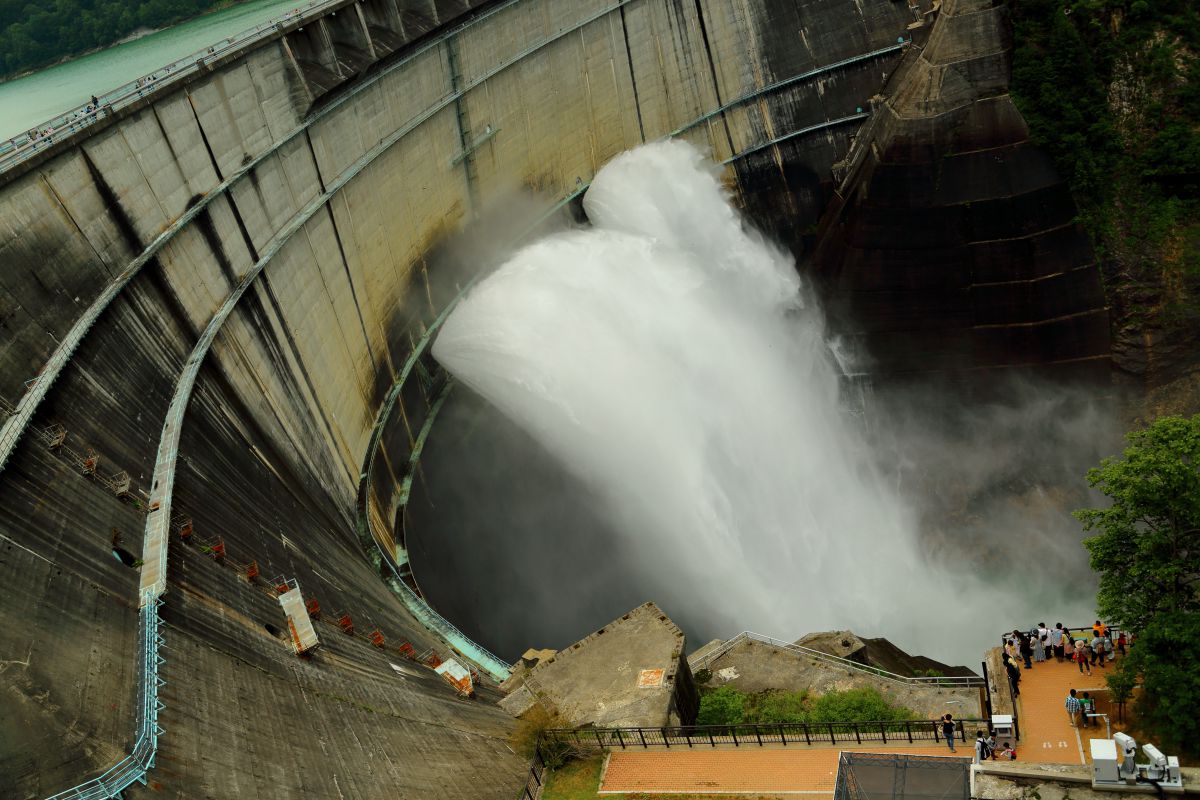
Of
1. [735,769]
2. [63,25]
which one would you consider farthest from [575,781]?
[63,25]

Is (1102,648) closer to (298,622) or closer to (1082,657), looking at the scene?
(1082,657)

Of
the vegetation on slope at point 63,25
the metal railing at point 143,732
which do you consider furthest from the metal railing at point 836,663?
the vegetation on slope at point 63,25

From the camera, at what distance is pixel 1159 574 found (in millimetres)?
15625

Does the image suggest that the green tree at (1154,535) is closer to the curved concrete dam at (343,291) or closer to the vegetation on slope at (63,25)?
the curved concrete dam at (343,291)

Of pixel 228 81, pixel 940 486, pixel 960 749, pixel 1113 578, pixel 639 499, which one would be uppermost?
pixel 228 81

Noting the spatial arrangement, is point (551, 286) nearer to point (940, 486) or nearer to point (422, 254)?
point (422, 254)

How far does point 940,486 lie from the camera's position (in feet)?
104

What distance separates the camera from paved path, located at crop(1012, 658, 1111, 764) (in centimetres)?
1545

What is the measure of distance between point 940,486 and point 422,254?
16.3 m

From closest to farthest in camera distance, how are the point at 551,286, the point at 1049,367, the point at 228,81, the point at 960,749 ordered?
the point at 960,749 < the point at 228,81 < the point at 551,286 < the point at 1049,367

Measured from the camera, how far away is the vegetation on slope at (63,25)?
113 ft

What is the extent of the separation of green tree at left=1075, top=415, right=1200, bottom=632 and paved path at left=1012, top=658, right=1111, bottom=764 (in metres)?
1.30

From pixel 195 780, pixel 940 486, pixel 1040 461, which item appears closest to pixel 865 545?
pixel 940 486

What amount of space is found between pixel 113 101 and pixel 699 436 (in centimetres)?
1638
